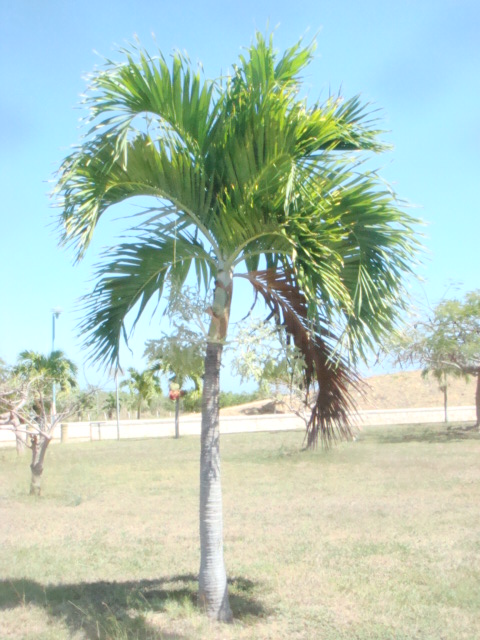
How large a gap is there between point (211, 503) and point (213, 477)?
215 mm

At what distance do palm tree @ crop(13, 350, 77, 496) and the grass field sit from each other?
33.2 inches

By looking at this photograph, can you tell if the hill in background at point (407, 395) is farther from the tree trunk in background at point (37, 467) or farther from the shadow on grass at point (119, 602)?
the shadow on grass at point (119, 602)

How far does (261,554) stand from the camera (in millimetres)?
9023

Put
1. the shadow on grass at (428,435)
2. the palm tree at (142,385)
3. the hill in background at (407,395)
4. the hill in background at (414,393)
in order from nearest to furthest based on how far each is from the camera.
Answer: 1. the shadow on grass at (428,435)
2. the palm tree at (142,385)
3. the hill in background at (407,395)
4. the hill in background at (414,393)

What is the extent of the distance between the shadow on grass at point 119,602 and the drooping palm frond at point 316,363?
6.25 feet

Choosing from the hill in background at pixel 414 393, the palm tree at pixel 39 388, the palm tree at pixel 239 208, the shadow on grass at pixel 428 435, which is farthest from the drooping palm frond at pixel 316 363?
the hill in background at pixel 414 393

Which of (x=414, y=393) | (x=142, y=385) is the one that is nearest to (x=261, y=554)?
(x=142, y=385)

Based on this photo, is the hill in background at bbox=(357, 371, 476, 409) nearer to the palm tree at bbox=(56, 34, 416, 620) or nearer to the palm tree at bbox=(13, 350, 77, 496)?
the palm tree at bbox=(13, 350, 77, 496)

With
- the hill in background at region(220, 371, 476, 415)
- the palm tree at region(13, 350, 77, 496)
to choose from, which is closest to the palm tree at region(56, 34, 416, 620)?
the palm tree at region(13, 350, 77, 496)

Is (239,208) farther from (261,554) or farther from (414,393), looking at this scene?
(414,393)

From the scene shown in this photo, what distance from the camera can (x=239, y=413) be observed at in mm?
51250

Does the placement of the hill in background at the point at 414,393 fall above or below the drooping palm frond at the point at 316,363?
below

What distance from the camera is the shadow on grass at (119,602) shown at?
5.75m

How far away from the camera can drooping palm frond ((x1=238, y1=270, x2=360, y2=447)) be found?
5984 millimetres
